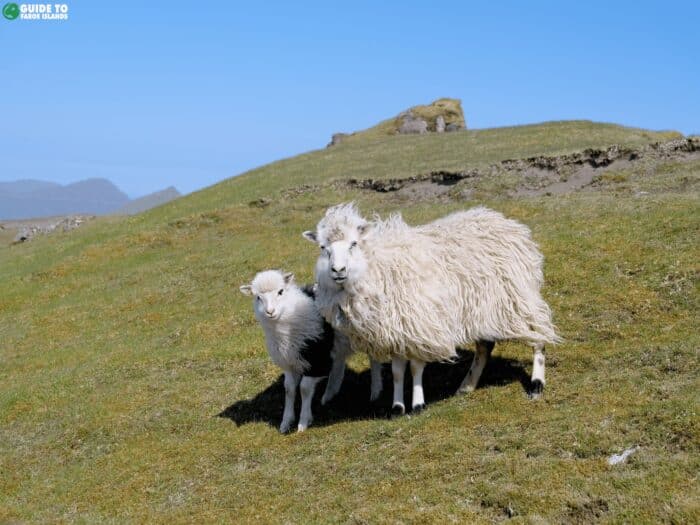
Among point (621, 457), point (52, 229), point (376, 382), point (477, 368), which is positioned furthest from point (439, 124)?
point (621, 457)

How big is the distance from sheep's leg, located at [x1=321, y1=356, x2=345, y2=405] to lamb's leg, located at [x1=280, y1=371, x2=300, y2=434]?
949mm

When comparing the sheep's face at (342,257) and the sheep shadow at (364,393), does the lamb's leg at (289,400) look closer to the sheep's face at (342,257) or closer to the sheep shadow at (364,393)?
the sheep shadow at (364,393)

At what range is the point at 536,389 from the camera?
12.9 meters

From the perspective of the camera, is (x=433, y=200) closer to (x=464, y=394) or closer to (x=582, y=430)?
(x=464, y=394)

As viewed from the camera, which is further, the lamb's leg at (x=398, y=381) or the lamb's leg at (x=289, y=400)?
the lamb's leg at (x=289, y=400)

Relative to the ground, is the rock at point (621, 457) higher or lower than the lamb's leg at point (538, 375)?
lower

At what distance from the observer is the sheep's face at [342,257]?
1249cm

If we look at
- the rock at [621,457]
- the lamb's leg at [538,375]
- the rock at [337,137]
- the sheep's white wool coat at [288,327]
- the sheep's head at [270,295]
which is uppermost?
the rock at [337,137]

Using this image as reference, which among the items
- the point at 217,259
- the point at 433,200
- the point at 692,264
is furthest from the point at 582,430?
the point at 433,200

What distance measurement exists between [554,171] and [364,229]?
2393 cm

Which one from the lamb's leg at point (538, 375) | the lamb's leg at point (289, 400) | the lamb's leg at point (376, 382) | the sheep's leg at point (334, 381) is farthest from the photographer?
the sheep's leg at point (334, 381)

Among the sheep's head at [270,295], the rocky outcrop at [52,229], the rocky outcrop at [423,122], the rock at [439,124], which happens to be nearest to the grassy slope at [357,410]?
the sheep's head at [270,295]

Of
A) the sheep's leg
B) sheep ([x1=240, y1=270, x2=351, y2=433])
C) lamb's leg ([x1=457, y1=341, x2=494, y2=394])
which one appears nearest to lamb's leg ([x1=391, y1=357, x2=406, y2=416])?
lamb's leg ([x1=457, y1=341, x2=494, y2=394])

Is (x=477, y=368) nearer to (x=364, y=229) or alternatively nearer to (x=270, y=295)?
(x=364, y=229)
